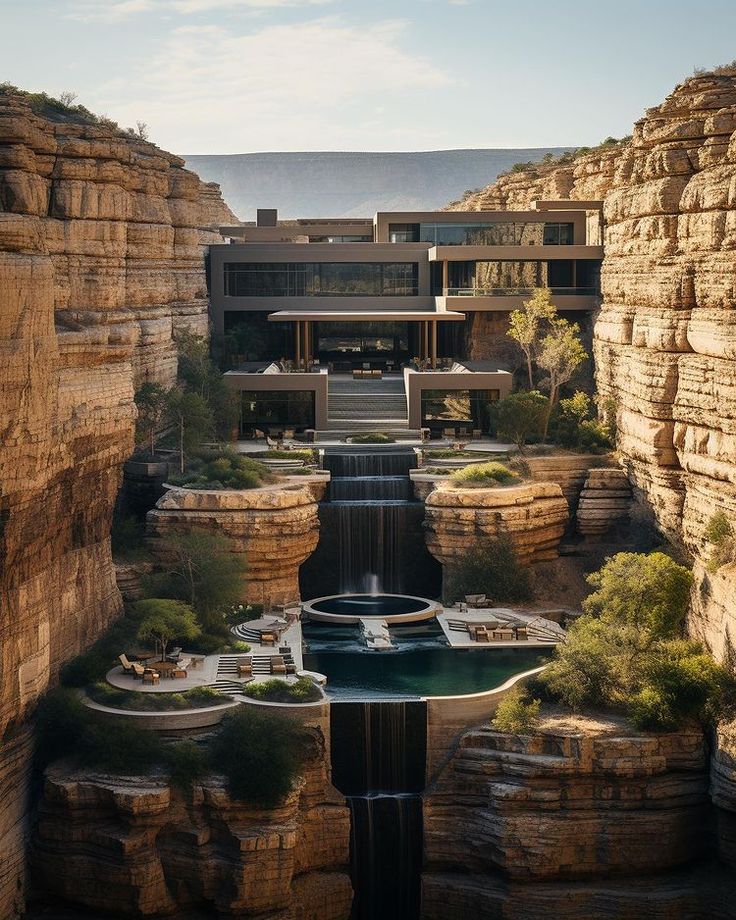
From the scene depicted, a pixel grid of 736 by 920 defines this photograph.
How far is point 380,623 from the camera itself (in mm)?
44625

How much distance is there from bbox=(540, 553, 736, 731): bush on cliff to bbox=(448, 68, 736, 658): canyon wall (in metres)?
0.88

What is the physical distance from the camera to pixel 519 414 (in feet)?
177

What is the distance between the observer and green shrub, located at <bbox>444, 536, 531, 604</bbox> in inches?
1834

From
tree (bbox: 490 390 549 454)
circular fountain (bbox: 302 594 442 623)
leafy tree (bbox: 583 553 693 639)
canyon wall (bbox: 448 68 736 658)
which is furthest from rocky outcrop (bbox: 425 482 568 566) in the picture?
leafy tree (bbox: 583 553 693 639)

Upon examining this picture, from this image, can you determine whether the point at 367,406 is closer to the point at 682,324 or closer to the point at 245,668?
the point at 682,324

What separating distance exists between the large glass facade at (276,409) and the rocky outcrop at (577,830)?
24.0 metres

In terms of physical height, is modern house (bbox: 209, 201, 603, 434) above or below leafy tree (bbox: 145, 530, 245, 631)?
above

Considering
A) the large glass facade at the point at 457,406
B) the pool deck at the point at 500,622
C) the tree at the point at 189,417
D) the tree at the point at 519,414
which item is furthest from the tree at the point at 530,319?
the pool deck at the point at 500,622

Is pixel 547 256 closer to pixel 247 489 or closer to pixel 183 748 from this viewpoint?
pixel 247 489

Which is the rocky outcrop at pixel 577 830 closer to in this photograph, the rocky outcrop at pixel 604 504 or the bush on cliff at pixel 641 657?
the bush on cliff at pixel 641 657

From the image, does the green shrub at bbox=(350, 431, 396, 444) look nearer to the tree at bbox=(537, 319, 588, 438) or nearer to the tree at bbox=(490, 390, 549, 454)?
the tree at bbox=(490, 390, 549, 454)

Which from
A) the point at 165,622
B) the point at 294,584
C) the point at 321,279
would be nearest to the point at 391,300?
the point at 321,279

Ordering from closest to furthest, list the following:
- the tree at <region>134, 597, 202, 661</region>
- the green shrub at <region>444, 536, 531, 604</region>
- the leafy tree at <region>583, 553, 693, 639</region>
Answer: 1. the tree at <region>134, 597, 202, 661</region>
2. the leafy tree at <region>583, 553, 693, 639</region>
3. the green shrub at <region>444, 536, 531, 604</region>

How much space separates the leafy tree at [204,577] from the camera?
43406mm
